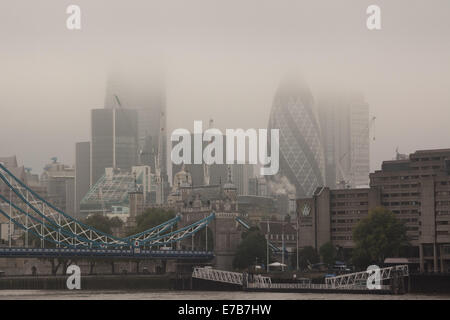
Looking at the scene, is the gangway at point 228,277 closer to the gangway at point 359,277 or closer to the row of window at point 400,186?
the gangway at point 359,277

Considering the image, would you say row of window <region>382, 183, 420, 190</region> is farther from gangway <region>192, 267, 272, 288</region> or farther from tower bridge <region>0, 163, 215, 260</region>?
gangway <region>192, 267, 272, 288</region>

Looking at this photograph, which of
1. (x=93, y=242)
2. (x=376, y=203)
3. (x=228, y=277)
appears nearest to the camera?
(x=228, y=277)

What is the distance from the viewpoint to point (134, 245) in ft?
547

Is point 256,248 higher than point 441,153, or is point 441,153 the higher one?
point 441,153

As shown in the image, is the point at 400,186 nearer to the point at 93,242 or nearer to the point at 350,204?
the point at 350,204

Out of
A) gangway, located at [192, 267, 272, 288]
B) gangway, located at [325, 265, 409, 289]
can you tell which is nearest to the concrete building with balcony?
gangway, located at [192, 267, 272, 288]

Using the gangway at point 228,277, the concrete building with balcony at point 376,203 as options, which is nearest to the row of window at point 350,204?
the concrete building with balcony at point 376,203

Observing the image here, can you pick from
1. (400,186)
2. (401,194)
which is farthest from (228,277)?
(400,186)

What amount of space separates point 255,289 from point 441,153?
44543mm

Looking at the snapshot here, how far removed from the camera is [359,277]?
14488 centimetres
